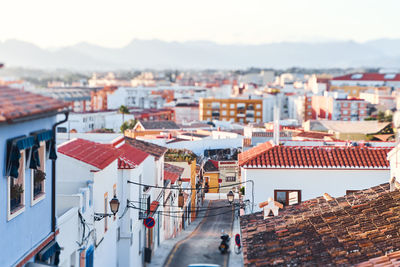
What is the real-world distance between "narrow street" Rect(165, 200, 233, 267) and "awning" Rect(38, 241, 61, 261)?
44.9ft

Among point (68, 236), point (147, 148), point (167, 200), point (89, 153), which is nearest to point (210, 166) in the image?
point (167, 200)

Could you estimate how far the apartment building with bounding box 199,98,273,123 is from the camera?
13000cm

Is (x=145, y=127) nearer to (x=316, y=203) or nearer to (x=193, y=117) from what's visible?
(x=193, y=117)

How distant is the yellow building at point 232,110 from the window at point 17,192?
388ft

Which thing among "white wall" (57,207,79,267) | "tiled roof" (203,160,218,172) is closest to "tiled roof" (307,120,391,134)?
"tiled roof" (203,160,218,172)

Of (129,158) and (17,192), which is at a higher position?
(17,192)

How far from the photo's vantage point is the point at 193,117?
445 feet

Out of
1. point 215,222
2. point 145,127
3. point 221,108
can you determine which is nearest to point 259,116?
point 221,108

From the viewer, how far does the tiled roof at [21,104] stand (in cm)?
933

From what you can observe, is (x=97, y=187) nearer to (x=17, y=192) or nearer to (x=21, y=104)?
(x=17, y=192)

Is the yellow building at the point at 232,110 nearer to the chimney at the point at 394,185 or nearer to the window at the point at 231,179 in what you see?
the window at the point at 231,179

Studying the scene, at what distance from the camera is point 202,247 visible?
1201 inches

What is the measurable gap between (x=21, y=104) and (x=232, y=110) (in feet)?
398

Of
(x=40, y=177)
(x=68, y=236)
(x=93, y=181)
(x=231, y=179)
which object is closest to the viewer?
(x=40, y=177)
